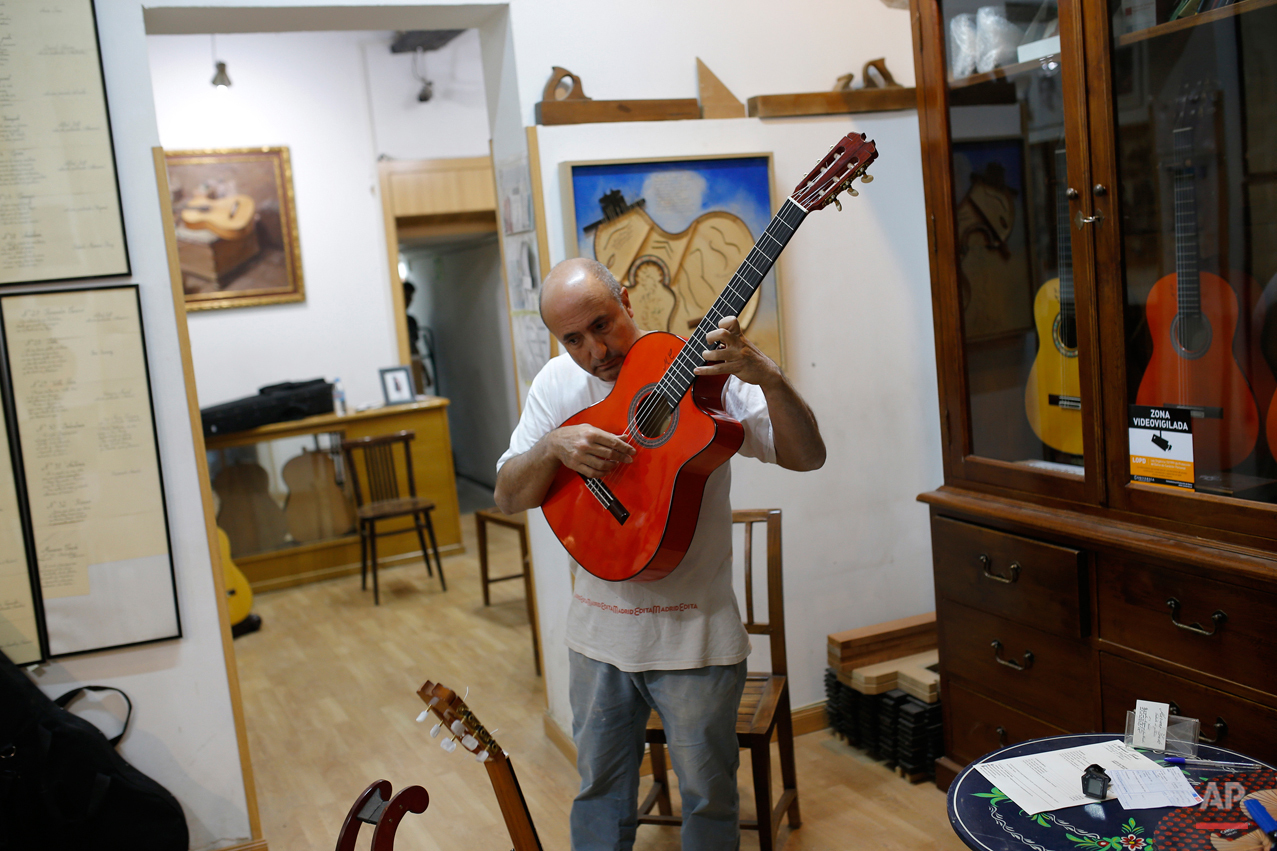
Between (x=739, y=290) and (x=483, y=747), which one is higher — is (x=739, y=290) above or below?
above

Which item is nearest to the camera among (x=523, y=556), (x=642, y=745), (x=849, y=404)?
(x=642, y=745)

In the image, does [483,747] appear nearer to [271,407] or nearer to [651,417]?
[651,417]

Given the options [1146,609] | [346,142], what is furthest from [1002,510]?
[346,142]

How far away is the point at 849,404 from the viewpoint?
3.04 meters

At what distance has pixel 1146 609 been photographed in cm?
202

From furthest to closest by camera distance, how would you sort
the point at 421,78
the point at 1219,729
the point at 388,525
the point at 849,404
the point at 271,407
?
1. the point at 421,78
2. the point at 388,525
3. the point at 271,407
4. the point at 849,404
5. the point at 1219,729

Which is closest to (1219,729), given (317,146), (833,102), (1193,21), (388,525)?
(1193,21)

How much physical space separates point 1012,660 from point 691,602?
101 centimetres

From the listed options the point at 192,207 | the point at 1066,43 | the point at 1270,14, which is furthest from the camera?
the point at 192,207

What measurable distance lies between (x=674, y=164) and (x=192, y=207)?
164 inches

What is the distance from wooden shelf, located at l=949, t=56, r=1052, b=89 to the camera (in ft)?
7.14

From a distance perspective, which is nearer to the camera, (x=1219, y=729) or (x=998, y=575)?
(x=1219, y=729)

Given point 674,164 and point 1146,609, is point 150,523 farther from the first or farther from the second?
point 1146,609

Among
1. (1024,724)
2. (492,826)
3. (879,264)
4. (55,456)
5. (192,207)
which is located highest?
(192,207)
